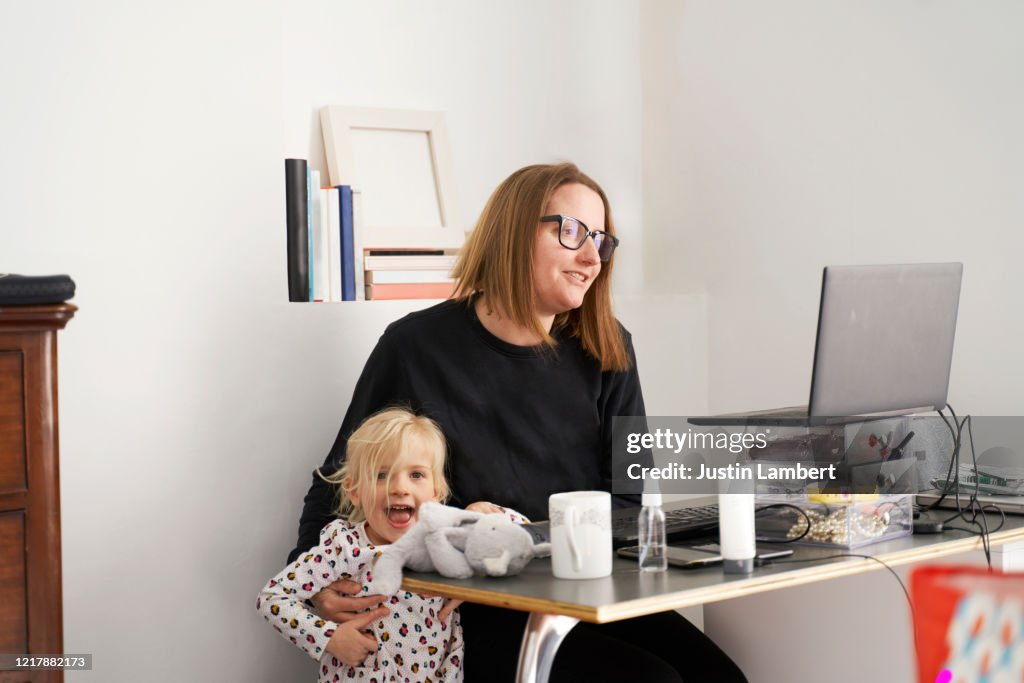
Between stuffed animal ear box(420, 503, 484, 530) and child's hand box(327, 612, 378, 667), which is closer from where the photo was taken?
stuffed animal ear box(420, 503, 484, 530)

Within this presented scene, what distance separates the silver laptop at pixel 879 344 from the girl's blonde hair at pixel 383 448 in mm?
507

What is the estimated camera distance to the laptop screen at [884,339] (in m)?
1.70

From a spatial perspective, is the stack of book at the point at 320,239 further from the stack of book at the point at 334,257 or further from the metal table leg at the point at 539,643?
the metal table leg at the point at 539,643

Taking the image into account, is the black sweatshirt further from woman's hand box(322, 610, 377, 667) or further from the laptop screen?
the laptop screen

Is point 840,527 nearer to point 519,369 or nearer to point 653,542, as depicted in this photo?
point 653,542

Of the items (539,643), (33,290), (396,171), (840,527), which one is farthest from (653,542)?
(396,171)

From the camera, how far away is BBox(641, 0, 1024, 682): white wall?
7.63 feet

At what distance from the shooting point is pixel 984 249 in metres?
2.49

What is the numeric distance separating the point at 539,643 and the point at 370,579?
63 cm

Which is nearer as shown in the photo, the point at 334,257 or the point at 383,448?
the point at 383,448

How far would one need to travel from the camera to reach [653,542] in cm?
148

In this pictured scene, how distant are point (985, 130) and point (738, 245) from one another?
78 cm

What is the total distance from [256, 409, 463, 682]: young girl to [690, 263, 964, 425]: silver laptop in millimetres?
540

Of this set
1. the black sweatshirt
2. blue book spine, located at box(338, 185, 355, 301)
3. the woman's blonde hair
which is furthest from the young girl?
blue book spine, located at box(338, 185, 355, 301)
